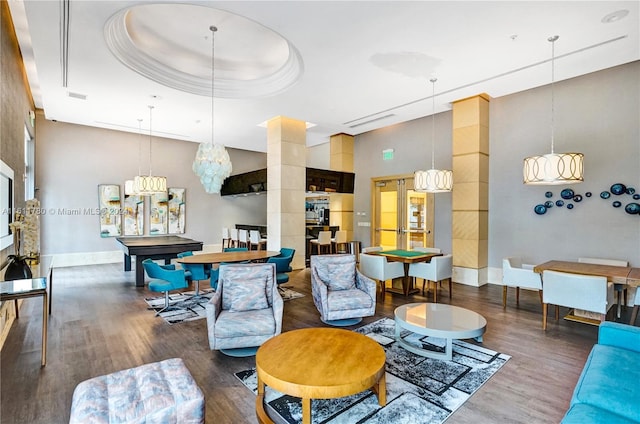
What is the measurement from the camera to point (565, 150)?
5832mm

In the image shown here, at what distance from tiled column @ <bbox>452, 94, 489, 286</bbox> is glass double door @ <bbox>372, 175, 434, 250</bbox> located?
104cm

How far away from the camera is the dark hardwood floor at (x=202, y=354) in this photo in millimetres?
2480

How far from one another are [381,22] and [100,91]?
5509mm

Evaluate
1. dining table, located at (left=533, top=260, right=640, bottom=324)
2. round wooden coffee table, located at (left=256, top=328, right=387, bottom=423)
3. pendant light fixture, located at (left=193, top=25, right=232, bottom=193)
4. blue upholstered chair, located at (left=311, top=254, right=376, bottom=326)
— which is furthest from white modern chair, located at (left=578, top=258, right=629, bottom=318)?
pendant light fixture, located at (left=193, top=25, right=232, bottom=193)

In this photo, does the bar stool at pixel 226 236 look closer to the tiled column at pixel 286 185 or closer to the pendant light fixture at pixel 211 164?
Answer: the tiled column at pixel 286 185

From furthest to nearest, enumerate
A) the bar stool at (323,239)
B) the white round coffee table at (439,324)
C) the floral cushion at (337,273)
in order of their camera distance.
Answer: the bar stool at (323,239), the floral cushion at (337,273), the white round coffee table at (439,324)

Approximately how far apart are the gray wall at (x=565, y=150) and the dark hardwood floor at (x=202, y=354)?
121 centimetres

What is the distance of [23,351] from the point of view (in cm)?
347

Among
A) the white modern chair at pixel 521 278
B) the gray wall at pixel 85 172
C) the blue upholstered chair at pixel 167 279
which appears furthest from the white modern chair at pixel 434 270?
the gray wall at pixel 85 172

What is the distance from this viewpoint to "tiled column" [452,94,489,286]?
658cm

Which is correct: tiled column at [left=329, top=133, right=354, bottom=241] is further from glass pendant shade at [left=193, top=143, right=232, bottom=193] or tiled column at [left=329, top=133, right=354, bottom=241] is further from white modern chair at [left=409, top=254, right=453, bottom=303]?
glass pendant shade at [left=193, top=143, right=232, bottom=193]

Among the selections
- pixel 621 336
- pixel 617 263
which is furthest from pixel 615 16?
pixel 621 336

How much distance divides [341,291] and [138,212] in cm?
797

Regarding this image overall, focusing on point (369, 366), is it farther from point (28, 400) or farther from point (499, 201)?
point (499, 201)
